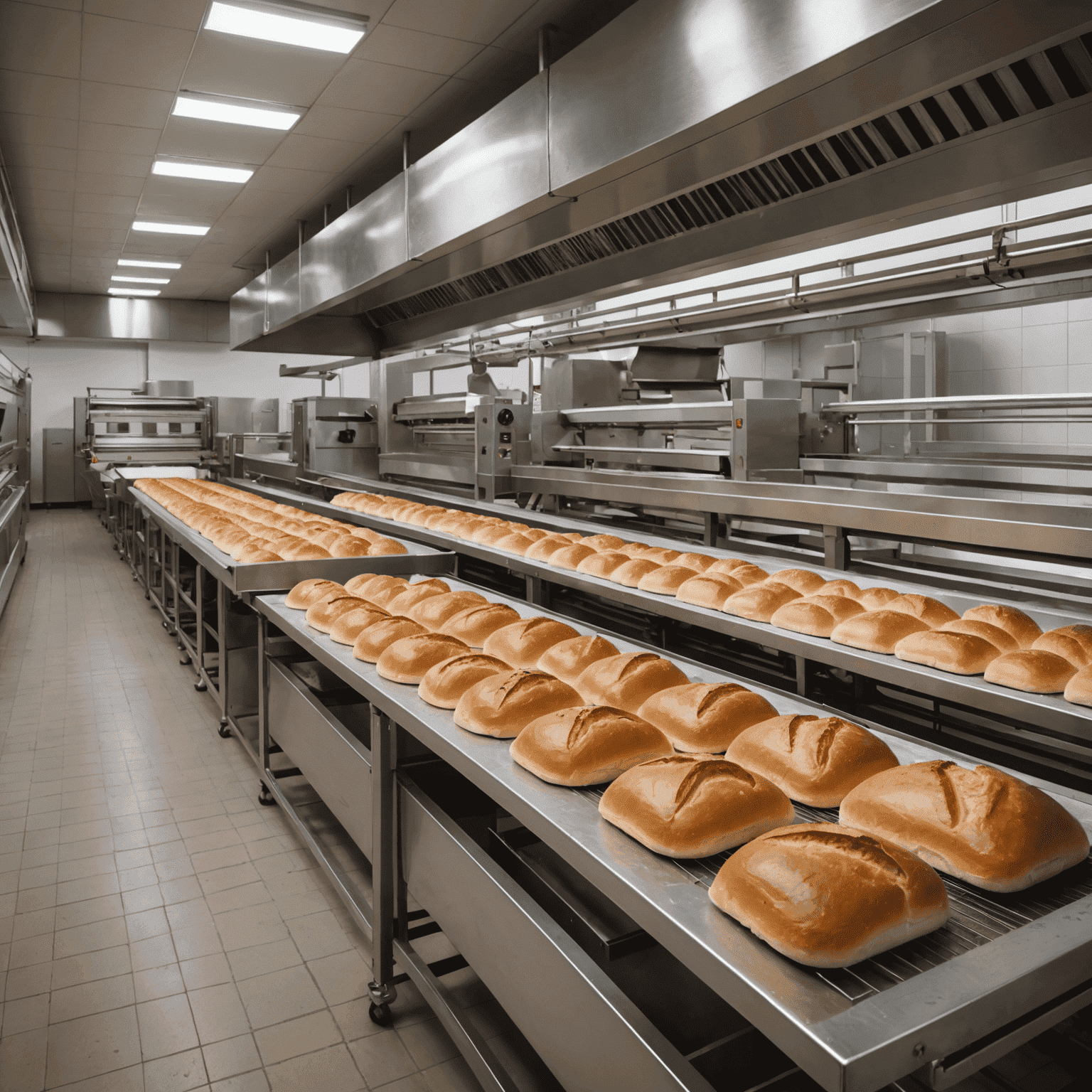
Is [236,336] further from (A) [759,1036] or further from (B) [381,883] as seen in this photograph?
(A) [759,1036]

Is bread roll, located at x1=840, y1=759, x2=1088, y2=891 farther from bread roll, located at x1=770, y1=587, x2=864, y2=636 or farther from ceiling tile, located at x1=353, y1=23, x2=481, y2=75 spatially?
ceiling tile, located at x1=353, y1=23, x2=481, y2=75

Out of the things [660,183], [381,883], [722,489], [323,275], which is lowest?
[381,883]

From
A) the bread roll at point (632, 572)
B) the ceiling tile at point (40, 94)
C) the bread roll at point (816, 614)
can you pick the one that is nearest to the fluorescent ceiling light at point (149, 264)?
the ceiling tile at point (40, 94)

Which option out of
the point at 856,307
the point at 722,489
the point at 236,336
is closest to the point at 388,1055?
the point at 722,489

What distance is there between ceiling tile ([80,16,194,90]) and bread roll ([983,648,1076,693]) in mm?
3835

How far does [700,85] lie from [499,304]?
2.38 m

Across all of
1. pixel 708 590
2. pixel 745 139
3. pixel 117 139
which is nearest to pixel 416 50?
pixel 745 139

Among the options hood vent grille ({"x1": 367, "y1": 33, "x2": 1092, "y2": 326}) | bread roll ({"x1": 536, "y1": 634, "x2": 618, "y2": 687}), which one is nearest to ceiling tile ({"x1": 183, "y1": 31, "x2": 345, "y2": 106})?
hood vent grille ({"x1": 367, "y1": 33, "x2": 1092, "y2": 326})

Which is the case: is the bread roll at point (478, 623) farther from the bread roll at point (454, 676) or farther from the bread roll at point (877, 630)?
the bread roll at point (877, 630)

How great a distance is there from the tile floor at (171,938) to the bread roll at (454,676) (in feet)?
2.39

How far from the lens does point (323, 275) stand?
5199 mm

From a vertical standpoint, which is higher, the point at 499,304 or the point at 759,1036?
the point at 499,304

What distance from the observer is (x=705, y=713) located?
138 cm

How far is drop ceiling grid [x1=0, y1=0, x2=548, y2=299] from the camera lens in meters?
3.44
